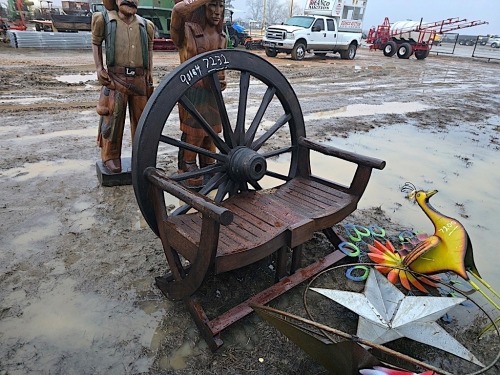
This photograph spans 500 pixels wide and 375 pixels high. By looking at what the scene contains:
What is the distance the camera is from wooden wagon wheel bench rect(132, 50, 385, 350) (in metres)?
1.99

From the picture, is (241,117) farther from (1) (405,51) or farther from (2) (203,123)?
(1) (405,51)

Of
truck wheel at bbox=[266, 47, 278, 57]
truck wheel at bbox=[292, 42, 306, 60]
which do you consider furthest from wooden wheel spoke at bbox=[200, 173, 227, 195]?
truck wheel at bbox=[266, 47, 278, 57]

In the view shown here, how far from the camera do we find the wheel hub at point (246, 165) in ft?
8.02

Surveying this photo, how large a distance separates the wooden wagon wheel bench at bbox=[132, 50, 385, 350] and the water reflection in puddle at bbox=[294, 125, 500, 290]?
4.48 ft

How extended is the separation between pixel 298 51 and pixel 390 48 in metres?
8.83

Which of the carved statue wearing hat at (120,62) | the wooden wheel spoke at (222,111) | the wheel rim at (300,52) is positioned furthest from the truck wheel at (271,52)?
the wooden wheel spoke at (222,111)

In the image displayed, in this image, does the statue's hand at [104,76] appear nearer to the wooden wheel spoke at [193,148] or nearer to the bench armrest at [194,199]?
the wooden wheel spoke at [193,148]

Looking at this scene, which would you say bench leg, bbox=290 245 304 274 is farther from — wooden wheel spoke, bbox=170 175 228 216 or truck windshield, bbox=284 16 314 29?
truck windshield, bbox=284 16 314 29

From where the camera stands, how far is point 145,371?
1932mm

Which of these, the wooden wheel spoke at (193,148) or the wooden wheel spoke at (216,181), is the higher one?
the wooden wheel spoke at (193,148)

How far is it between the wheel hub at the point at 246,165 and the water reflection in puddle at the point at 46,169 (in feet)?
8.39

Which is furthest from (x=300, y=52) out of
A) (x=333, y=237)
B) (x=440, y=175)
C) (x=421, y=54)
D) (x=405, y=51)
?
(x=333, y=237)

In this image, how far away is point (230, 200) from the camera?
8.63 ft

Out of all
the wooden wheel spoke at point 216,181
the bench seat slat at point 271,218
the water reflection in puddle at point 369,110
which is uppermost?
the wooden wheel spoke at point 216,181
